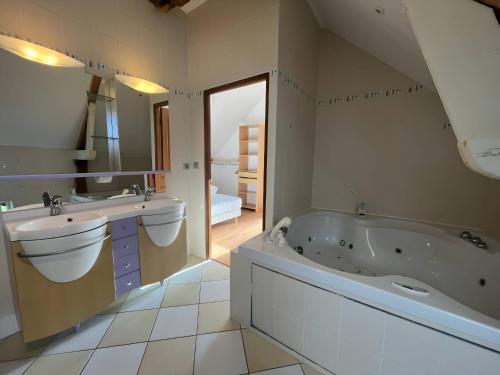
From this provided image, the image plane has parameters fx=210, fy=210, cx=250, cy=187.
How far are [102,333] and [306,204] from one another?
7.08 ft

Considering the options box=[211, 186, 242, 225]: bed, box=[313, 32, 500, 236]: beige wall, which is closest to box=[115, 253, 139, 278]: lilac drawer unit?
box=[211, 186, 242, 225]: bed

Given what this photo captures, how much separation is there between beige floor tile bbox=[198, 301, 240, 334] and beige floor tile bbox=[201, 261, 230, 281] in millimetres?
372

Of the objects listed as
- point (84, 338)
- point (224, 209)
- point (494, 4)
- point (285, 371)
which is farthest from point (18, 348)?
point (494, 4)

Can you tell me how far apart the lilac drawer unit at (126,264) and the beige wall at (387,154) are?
2022mm

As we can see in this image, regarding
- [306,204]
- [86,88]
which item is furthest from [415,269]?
[86,88]

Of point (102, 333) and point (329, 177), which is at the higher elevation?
point (329, 177)

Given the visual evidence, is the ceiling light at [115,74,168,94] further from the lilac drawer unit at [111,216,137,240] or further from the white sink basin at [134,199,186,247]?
the lilac drawer unit at [111,216,137,240]

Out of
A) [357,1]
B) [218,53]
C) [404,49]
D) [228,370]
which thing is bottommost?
[228,370]

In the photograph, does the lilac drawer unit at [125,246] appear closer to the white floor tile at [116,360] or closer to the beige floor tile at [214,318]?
the white floor tile at [116,360]

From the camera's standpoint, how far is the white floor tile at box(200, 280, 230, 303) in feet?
5.82

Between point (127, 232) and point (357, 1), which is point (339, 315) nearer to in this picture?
point (127, 232)

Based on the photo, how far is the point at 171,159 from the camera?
218 centimetres

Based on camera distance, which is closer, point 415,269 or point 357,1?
point 357,1

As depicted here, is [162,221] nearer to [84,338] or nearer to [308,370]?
[84,338]
